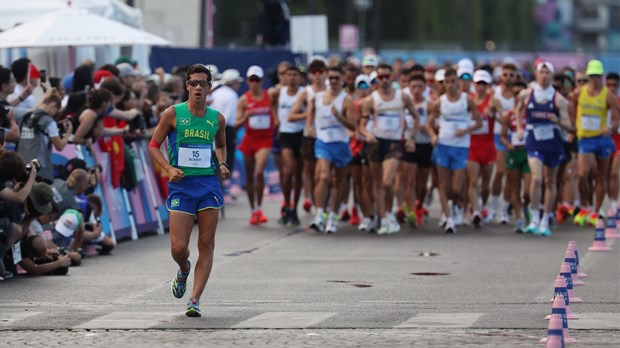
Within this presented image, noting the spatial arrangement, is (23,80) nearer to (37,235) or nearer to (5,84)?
(5,84)

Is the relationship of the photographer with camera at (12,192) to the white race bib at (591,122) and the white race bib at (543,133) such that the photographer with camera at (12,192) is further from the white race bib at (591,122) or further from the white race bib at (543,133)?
the white race bib at (591,122)

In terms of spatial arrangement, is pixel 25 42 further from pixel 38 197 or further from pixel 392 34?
pixel 392 34


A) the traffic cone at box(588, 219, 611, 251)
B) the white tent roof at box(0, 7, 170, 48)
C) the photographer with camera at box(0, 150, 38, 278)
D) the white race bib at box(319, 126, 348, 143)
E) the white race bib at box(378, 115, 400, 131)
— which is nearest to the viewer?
the photographer with camera at box(0, 150, 38, 278)

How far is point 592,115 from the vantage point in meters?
20.9

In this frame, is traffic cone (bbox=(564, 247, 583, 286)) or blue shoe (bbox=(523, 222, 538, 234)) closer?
traffic cone (bbox=(564, 247, 583, 286))

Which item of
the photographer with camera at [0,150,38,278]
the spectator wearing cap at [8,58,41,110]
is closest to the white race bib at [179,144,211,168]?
the photographer with camera at [0,150,38,278]

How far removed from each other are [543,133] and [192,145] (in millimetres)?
7981

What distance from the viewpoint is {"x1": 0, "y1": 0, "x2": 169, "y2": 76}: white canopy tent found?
21188 mm

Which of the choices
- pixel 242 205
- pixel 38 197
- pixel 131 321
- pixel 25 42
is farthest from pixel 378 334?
pixel 242 205

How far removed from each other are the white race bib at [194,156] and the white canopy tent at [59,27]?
25.6 ft

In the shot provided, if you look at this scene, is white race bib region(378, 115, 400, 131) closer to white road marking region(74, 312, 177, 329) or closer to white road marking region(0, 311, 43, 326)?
white road marking region(74, 312, 177, 329)

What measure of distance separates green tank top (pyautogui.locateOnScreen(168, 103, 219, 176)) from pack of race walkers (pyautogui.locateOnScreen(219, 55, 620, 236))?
25.1 feet

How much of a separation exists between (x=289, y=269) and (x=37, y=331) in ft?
16.3

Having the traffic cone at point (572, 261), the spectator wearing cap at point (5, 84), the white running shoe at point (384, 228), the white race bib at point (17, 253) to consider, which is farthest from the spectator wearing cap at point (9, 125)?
the white running shoe at point (384, 228)
